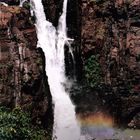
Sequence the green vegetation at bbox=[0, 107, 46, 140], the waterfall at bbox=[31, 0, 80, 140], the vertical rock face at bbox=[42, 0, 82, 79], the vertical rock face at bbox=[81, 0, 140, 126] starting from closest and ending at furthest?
the green vegetation at bbox=[0, 107, 46, 140]
the waterfall at bbox=[31, 0, 80, 140]
the vertical rock face at bbox=[81, 0, 140, 126]
the vertical rock face at bbox=[42, 0, 82, 79]

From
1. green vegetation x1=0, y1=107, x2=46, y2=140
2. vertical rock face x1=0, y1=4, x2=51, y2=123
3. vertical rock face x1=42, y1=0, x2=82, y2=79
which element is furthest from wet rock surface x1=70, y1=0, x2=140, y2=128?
green vegetation x1=0, y1=107, x2=46, y2=140

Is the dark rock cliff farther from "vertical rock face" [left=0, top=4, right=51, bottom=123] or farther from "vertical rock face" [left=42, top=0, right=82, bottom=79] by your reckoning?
"vertical rock face" [left=0, top=4, right=51, bottom=123]

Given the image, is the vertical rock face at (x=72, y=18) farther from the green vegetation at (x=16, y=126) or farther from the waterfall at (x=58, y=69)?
the green vegetation at (x=16, y=126)

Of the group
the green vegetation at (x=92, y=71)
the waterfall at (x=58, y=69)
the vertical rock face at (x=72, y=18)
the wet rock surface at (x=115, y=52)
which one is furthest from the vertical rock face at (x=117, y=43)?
the waterfall at (x=58, y=69)

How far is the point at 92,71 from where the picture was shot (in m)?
28.2

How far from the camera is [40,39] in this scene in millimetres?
28375

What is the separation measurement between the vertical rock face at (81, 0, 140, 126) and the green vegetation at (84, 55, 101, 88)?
0.24 m

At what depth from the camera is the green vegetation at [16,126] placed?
62.2 feet

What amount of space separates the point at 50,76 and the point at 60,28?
124 inches

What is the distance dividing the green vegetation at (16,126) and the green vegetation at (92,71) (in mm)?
7416

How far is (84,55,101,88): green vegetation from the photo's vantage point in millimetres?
28091

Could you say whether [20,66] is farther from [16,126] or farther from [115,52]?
[115,52]

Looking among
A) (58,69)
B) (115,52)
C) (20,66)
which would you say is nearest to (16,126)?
(20,66)

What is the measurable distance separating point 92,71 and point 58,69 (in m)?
1.90
